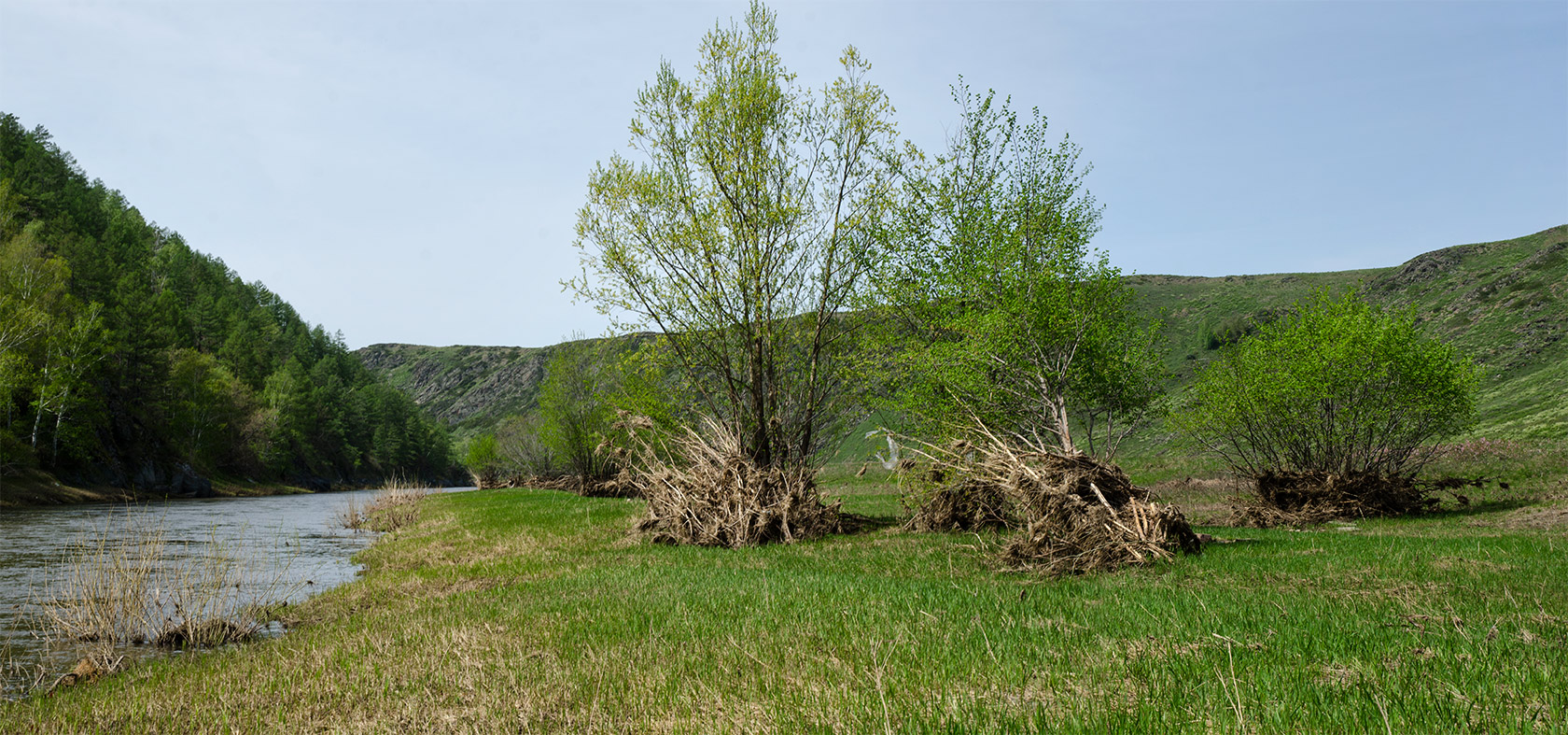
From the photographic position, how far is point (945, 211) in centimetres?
2362

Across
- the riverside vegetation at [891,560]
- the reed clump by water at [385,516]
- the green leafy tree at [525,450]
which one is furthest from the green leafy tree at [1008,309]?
the green leafy tree at [525,450]

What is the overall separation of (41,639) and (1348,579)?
614 inches

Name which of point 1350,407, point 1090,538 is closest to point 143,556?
point 1090,538

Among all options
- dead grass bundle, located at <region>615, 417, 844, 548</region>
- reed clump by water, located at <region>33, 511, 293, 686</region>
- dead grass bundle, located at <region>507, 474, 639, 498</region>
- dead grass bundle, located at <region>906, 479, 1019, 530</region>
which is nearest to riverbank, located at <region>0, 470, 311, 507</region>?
dead grass bundle, located at <region>507, 474, 639, 498</region>

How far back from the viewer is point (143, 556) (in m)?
8.65

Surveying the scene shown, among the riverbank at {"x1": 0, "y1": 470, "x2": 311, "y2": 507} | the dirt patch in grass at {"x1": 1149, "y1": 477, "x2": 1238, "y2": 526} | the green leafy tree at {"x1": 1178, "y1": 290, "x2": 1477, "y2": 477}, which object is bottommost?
the dirt patch in grass at {"x1": 1149, "y1": 477, "x2": 1238, "y2": 526}

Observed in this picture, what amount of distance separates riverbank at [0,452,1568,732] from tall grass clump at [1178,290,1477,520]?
390 inches

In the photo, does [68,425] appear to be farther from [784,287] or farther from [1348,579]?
[1348,579]

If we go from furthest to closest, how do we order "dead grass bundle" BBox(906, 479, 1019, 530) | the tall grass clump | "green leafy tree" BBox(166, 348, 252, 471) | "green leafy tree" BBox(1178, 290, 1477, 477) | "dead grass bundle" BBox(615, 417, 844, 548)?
"green leafy tree" BBox(166, 348, 252, 471), "green leafy tree" BBox(1178, 290, 1477, 477), the tall grass clump, "dead grass bundle" BBox(906, 479, 1019, 530), "dead grass bundle" BBox(615, 417, 844, 548)

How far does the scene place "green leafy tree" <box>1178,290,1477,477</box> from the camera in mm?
20172

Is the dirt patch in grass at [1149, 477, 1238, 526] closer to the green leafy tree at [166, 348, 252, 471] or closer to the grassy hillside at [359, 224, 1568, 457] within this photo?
the grassy hillside at [359, 224, 1568, 457]

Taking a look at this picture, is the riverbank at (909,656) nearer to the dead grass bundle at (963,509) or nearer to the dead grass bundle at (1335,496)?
the dead grass bundle at (963,509)

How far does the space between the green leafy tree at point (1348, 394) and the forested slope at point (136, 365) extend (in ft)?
188

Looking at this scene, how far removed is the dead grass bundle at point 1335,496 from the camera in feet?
63.2
